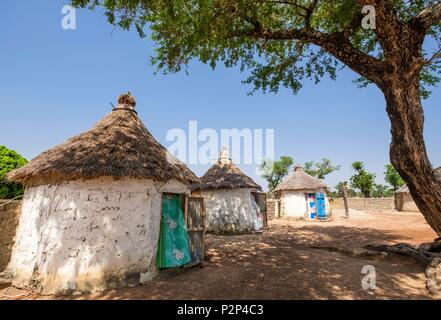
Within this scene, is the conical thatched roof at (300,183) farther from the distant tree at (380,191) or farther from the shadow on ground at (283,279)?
the distant tree at (380,191)

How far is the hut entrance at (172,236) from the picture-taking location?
6.18 metres

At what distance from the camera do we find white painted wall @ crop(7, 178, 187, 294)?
514 centimetres

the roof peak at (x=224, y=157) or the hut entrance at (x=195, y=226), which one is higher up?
the roof peak at (x=224, y=157)

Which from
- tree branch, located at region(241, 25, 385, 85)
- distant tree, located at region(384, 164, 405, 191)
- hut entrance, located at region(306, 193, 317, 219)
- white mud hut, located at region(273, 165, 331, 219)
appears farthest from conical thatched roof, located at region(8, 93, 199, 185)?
distant tree, located at region(384, 164, 405, 191)

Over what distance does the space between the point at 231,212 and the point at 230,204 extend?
45 centimetres

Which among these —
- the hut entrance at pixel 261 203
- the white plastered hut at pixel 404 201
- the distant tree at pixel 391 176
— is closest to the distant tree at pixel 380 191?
the distant tree at pixel 391 176

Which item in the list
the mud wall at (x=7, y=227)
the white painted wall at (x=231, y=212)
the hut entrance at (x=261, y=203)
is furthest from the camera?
Answer: the hut entrance at (x=261, y=203)

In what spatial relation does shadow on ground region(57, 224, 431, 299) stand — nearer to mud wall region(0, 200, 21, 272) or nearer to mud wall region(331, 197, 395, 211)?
mud wall region(0, 200, 21, 272)

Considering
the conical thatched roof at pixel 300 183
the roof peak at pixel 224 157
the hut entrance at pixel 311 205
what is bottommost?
the hut entrance at pixel 311 205

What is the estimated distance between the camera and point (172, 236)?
6.46 metres

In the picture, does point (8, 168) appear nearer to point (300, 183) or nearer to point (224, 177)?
point (224, 177)

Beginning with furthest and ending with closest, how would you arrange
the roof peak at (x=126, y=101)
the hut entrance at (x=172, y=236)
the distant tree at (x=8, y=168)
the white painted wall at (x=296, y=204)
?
the white painted wall at (x=296, y=204) < the roof peak at (x=126, y=101) < the distant tree at (x=8, y=168) < the hut entrance at (x=172, y=236)

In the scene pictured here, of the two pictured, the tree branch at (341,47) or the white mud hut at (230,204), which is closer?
the tree branch at (341,47)

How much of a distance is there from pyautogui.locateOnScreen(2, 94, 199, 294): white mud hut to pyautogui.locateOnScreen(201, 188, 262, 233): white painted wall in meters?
8.10
